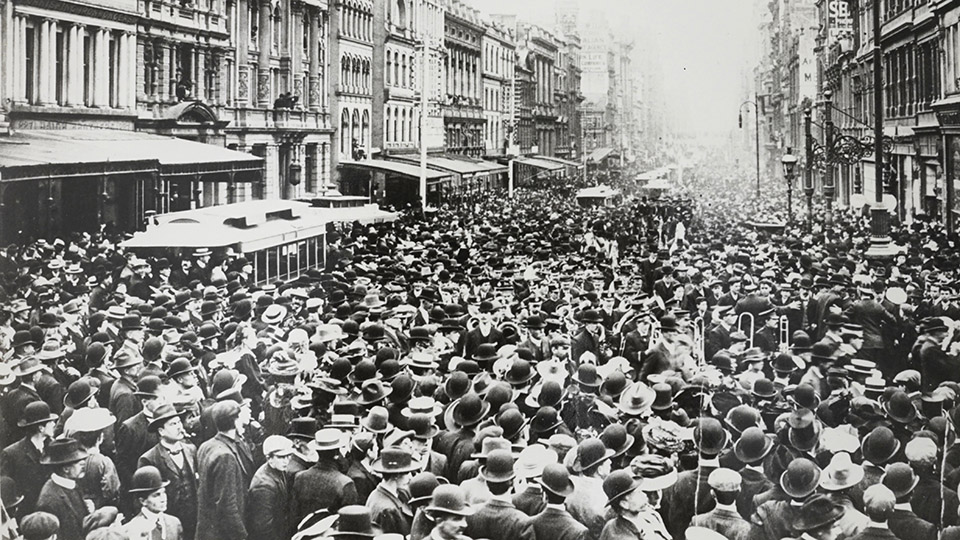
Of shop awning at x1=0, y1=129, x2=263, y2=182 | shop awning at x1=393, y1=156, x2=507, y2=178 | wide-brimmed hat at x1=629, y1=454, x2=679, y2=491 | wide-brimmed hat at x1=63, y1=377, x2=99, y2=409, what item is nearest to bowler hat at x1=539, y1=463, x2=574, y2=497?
wide-brimmed hat at x1=629, y1=454, x2=679, y2=491

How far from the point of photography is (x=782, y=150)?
2162 centimetres

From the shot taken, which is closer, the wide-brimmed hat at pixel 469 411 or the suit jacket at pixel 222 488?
the suit jacket at pixel 222 488

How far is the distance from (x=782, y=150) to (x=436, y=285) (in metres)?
11.9

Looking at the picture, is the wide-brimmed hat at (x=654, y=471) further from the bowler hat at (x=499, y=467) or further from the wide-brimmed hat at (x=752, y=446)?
the bowler hat at (x=499, y=467)

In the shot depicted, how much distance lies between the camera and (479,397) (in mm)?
7535

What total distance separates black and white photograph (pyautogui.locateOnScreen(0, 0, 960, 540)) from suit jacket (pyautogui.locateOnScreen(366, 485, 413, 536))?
1.1 inches

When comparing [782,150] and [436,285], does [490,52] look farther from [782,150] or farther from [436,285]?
[782,150]

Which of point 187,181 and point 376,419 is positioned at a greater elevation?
point 187,181

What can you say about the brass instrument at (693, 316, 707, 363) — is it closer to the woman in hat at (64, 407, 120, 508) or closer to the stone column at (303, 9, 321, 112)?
the woman in hat at (64, 407, 120, 508)

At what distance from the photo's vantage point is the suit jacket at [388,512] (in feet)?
21.3

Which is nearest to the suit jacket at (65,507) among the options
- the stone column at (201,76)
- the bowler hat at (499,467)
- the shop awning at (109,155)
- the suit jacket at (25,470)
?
the suit jacket at (25,470)

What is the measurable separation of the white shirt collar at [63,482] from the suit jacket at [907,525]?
5.94m

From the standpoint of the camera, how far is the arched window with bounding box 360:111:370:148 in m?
15.8

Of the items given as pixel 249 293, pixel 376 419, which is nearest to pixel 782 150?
pixel 249 293
